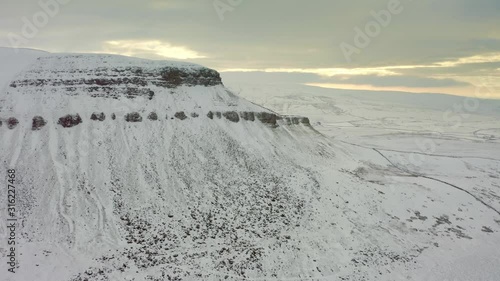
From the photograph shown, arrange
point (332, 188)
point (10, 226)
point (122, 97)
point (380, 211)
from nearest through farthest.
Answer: point (10, 226)
point (380, 211)
point (332, 188)
point (122, 97)

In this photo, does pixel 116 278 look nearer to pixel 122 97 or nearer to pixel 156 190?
pixel 156 190

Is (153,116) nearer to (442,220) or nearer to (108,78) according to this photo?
(108,78)

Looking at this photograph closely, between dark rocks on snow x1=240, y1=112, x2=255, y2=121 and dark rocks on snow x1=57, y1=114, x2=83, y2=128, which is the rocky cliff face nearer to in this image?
dark rocks on snow x1=57, y1=114, x2=83, y2=128

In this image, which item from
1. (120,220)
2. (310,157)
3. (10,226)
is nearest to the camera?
(10,226)

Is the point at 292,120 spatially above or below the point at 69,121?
above

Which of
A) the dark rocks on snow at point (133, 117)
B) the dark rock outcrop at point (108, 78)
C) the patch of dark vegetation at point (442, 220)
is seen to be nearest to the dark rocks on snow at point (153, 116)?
the dark rocks on snow at point (133, 117)

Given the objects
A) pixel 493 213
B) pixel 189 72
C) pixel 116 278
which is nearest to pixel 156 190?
pixel 116 278

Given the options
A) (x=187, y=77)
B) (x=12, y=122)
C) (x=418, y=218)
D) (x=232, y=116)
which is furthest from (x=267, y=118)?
(x=12, y=122)

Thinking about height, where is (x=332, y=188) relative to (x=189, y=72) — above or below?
below
